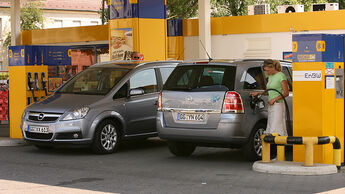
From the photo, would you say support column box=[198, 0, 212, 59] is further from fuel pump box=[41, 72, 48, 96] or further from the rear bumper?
the rear bumper

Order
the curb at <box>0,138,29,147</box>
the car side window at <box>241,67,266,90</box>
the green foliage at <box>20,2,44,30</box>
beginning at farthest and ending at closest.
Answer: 1. the green foliage at <box>20,2,44,30</box>
2. the curb at <box>0,138,29,147</box>
3. the car side window at <box>241,67,266,90</box>

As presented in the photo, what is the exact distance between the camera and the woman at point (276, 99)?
10.4m

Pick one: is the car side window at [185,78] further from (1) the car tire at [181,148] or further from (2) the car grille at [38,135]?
→ (2) the car grille at [38,135]

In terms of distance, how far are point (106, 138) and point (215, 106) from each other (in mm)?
2727

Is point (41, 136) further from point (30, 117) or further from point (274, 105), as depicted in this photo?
point (274, 105)

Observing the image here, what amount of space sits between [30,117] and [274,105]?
4.71 meters

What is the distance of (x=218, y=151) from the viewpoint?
42.1ft

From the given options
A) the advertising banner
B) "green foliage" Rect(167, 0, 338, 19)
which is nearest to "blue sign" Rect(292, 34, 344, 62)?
the advertising banner

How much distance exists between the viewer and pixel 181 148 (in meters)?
11.9

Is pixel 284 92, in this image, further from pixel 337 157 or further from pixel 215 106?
pixel 337 157

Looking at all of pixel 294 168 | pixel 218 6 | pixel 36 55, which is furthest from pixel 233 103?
pixel 218 6

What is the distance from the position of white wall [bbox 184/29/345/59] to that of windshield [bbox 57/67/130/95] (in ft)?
27.9

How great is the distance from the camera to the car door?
12.8 m

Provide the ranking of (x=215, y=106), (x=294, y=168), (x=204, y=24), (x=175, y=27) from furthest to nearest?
(x=175, y=27) → (x=204, y=24) → (x=215, y=106) → (x=294, y=168)
